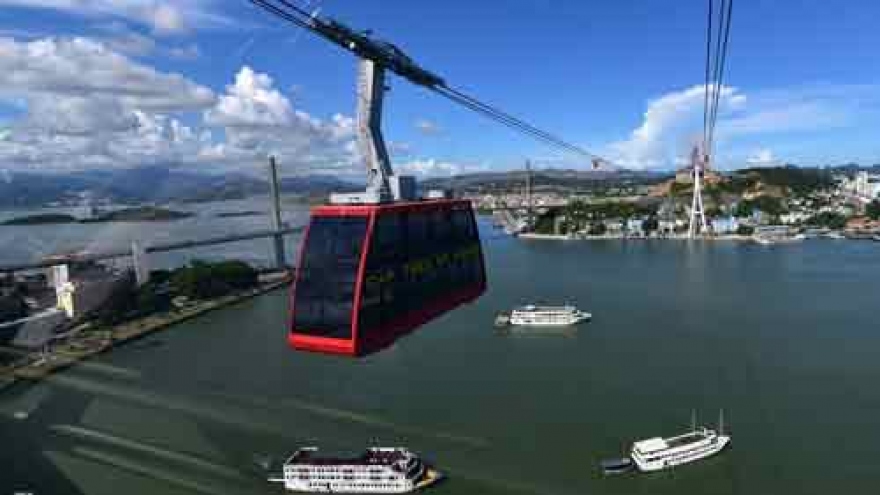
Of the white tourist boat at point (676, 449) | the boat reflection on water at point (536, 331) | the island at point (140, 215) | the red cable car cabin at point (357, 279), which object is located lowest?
the boat reflection on water at point (536, 331)

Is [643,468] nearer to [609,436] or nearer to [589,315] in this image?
[609,436]

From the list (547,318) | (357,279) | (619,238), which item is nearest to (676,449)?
(357,279)

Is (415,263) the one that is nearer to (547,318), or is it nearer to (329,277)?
(329,277)

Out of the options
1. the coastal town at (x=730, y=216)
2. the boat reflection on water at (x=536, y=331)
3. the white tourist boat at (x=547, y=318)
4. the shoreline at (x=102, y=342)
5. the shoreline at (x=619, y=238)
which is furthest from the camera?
the coastal town at (x=730, y=216)

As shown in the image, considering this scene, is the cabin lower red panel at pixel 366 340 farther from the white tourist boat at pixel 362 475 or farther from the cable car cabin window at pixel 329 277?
the white tourist boat at pixel 362 475

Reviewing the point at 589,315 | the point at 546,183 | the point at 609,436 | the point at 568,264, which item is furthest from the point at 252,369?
the point at 546,183

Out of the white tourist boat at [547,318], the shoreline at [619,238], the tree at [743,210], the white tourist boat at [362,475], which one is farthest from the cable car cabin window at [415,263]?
the tree at [743,210]

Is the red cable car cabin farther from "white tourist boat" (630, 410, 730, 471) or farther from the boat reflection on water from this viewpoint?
the boat reflection on water
